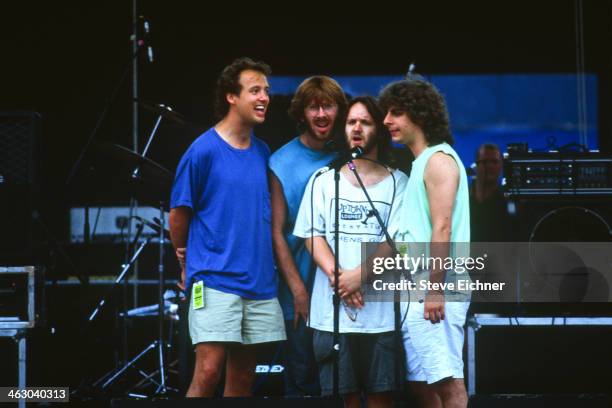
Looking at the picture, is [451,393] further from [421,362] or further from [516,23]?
[516,23]

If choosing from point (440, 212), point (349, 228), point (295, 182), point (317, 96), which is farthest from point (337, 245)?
point (317, 96)

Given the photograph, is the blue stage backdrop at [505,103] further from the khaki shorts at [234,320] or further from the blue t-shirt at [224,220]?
the khaki shorts at [234,320]

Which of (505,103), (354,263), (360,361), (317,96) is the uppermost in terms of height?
(505,103)

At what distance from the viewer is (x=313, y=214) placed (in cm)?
413

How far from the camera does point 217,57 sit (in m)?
8.27

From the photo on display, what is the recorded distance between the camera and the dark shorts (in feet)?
13.2

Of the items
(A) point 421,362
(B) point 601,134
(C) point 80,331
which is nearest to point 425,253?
(A) point 421,362

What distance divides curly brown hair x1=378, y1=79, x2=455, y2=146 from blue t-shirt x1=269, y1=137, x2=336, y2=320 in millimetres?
491

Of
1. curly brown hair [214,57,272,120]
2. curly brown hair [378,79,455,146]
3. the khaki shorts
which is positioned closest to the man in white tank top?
curly brown hair [378,79,455,146]

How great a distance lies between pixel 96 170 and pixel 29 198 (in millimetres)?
703

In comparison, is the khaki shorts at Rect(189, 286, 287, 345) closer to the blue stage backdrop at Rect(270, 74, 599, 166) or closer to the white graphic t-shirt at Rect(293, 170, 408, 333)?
the white graphic t-shirt at Rect(293, 170, 408, 333)

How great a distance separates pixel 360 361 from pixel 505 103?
6.47 meters

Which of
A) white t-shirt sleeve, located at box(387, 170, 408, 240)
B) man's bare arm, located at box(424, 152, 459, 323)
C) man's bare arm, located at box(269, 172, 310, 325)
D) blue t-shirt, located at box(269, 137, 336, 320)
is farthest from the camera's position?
blue t-shirt, located at box(269, 137, 336, 320)

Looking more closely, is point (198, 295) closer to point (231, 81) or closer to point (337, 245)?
point (337, 245)
